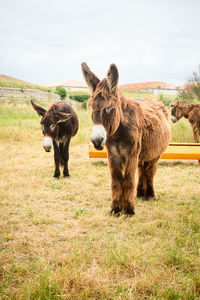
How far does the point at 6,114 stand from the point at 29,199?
12526 millimetres

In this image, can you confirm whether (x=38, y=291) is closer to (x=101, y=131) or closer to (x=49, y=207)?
(x=101, y=131)

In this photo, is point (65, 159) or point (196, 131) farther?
point (196, 131)

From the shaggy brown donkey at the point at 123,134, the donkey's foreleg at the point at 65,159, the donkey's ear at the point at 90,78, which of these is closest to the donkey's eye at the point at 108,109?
the shaggy brown donkey at the point at 123,134

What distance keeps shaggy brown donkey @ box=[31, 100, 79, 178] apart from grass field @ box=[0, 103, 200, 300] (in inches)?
21.2

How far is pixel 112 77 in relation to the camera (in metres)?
2.81

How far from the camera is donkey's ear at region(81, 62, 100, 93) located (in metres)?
2.97

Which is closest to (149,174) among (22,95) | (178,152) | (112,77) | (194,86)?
(112,77)

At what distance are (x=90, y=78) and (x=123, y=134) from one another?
2.79 ft

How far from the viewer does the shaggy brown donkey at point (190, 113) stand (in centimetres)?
795

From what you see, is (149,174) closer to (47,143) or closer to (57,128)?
(47,143)

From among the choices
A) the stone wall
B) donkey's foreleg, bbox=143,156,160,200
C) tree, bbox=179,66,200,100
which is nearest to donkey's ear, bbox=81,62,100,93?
donkey's foreleg, bbox=143,156,160,200

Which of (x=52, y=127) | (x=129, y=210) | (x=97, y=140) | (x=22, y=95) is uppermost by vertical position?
(x=22, y=95)

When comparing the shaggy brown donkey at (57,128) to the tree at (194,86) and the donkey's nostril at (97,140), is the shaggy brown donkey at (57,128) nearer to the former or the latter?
Result: the donkey's nostril at (97,140)

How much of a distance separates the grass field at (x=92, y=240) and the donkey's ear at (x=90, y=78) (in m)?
1.86
